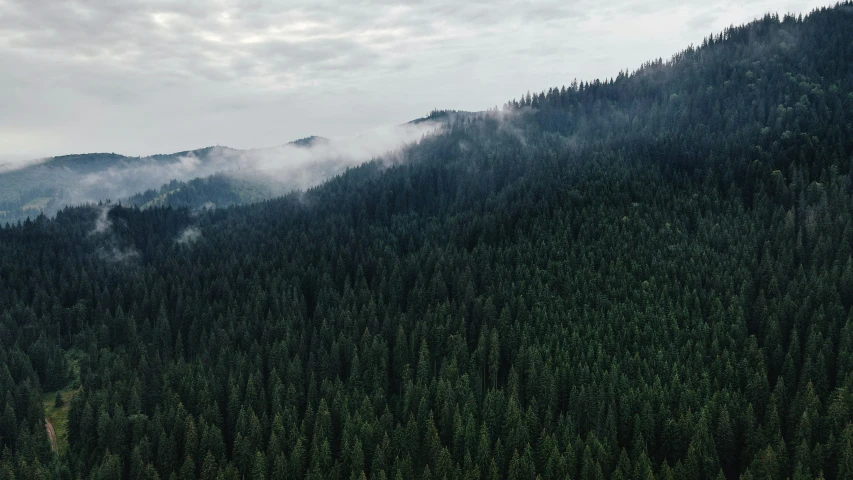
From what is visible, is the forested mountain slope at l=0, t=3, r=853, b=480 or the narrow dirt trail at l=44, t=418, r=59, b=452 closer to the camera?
the forested mountain slope at l=0, t=3, r=853, b=480

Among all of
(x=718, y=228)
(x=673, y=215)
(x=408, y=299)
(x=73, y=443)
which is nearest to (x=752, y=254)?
(x=718, y=228)

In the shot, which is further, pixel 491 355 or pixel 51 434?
pixel 491 355

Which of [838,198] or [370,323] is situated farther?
[838,198]

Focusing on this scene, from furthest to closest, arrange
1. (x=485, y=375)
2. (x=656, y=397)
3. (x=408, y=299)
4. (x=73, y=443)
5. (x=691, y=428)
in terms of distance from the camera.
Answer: (x=408, y=299)
(x=485, y=375)
(x=73, y=443)
(x=656, y=397)
(x=691, y=428)

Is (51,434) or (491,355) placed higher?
(51,434)

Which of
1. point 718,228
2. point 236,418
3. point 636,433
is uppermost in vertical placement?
point 718,228

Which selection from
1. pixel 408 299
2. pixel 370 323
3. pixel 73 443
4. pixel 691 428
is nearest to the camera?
pixel 691 428

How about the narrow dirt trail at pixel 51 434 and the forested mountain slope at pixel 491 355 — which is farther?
the narrow dirt trail at pixel 51 434

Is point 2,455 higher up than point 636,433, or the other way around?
point 2,455

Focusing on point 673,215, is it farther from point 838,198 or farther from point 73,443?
point 73,443

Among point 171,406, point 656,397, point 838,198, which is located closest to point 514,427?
point 656,397
